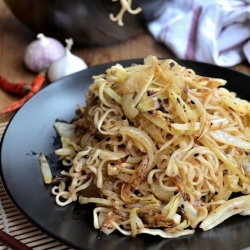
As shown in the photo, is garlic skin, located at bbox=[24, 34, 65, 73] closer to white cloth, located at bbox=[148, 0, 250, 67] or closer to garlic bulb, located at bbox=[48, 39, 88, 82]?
garlic bulb, located at bbox=[48, 39, 88, 82]

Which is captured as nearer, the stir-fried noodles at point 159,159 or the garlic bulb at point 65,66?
the stir-fried noodles at point 159,159

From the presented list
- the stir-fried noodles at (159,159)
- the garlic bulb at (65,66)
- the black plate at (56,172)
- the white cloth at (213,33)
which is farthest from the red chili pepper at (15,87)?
the white cloth at (213,33)

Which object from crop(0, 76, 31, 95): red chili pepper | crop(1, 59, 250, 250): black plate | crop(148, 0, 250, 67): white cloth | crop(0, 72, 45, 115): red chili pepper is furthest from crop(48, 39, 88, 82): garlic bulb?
crop(148, 0, 250, 67): white cloth

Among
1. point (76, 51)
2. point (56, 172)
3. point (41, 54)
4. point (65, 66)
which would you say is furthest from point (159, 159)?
point (76, 51)

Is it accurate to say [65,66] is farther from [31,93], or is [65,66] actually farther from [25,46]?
[25,46]

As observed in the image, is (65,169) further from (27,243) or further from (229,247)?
(229,247)

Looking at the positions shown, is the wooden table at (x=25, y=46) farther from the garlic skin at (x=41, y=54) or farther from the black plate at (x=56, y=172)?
the black plate at (x=56, y=172)
